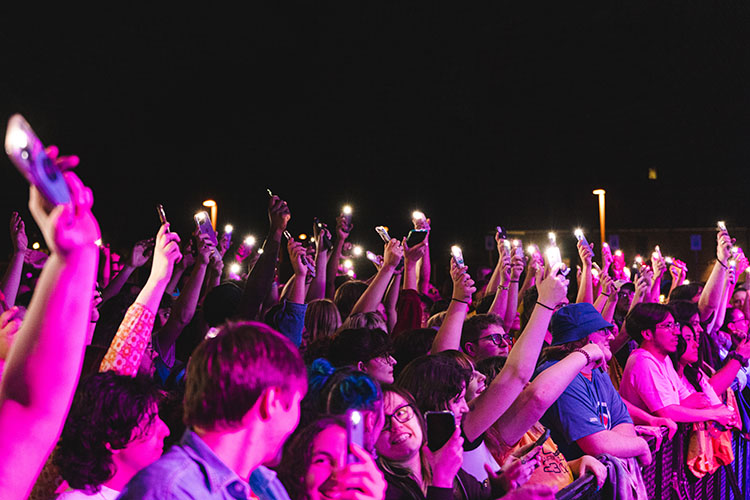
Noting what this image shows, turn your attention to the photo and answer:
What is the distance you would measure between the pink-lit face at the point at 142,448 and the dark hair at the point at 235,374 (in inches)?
29.7

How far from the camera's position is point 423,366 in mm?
3203

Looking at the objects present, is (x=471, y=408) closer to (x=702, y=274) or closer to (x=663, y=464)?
(x=663, y=464)

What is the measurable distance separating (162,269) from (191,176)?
94.9 feet

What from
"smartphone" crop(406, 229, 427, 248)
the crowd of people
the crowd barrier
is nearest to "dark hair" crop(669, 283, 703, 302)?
the crowd of people

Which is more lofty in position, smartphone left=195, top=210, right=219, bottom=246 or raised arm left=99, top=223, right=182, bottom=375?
smartphone left=195, top=210, right=219, bottom=246

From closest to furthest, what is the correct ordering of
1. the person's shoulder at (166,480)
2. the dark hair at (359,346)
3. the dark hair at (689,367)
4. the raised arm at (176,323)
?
the person's shoulder at (166,480), the dark hair at (359,346), the raised arm at (176,323), the dark hair at (689,367)

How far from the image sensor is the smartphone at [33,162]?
1324mm

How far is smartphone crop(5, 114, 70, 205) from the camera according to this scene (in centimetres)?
132

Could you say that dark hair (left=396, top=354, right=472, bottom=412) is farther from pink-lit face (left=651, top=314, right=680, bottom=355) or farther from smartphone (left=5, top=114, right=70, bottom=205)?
pink-lit face (left=651, top=314, right=680, bottom=355)

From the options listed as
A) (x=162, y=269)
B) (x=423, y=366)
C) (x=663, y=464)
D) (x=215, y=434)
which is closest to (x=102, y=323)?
(x=162, y=269)

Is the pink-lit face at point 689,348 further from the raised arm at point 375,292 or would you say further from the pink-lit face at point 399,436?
the pink-lit face at point 399,436

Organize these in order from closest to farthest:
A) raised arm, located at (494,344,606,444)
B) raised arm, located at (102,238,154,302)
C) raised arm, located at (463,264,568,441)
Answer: raised arm, located at (463,264,568,441) → raised arm, located at (494,344,606,444) → raised arm, located at (102,238,154,302)

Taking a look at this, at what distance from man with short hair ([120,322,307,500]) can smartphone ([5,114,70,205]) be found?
56 centimetres

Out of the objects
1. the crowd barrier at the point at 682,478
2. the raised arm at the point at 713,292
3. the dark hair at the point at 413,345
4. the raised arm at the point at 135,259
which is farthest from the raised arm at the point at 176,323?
the raised arm at the point at 713,292
